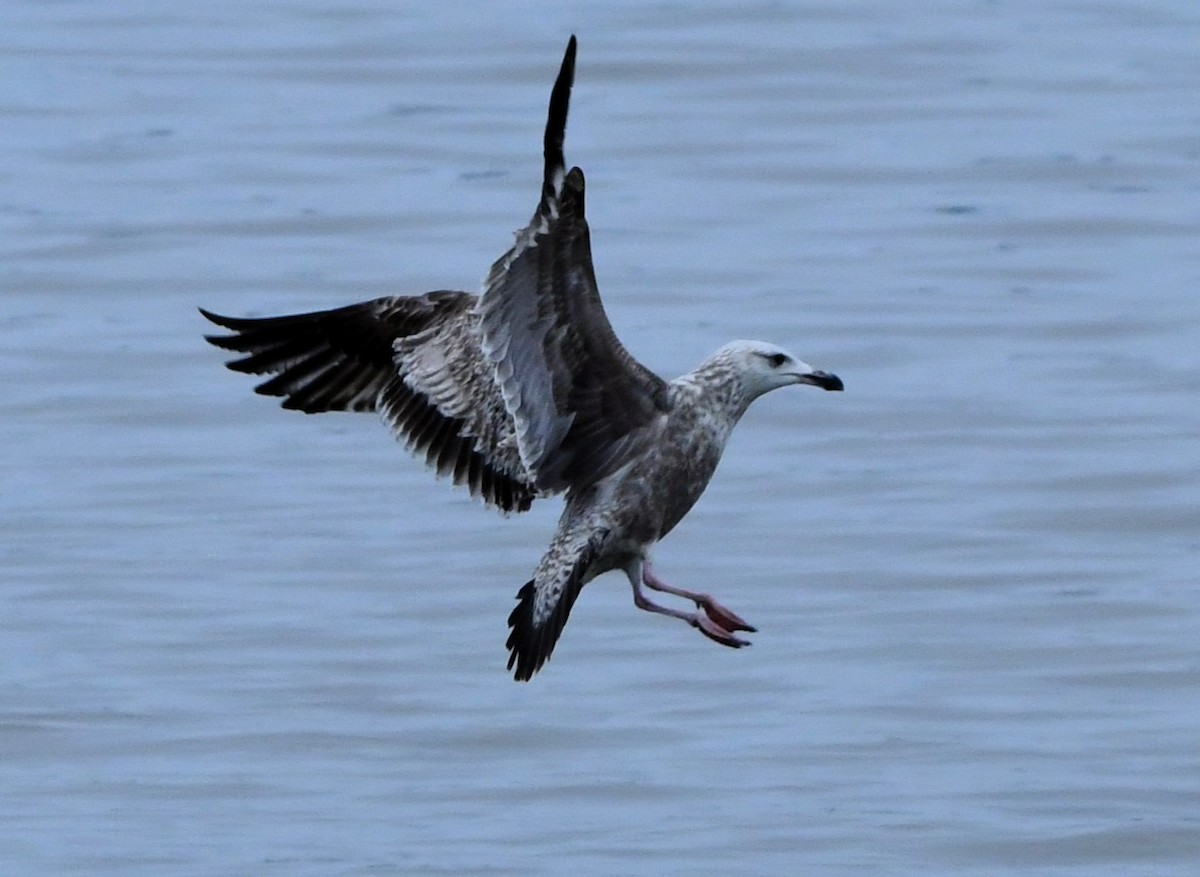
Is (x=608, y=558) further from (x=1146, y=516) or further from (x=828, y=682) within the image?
(x=1146, y=516)

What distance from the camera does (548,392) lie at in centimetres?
1001

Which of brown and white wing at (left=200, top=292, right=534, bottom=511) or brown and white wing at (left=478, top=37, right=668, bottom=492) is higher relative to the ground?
brown and white wing at (left=478, top=37, right=668, bottom=492)

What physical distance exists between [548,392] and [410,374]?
1321mm

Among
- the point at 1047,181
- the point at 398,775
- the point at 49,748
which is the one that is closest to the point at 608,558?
the point at 398,775

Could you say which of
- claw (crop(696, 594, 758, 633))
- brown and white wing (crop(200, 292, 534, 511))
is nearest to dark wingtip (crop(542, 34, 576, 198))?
claw (crop(696, 594, 758, 633))

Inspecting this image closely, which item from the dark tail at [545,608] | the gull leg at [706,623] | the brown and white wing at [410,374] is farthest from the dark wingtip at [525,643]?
the brown and white wing at [410,374]

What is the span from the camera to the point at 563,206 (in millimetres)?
9148

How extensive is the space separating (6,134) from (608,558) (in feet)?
69.7

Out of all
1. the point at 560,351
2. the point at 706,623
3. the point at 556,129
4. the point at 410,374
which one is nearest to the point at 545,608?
the point at 706,623

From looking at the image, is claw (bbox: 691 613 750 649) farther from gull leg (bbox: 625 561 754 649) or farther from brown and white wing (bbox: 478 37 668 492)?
brown and white wing (bbox: 478 37 668 492)

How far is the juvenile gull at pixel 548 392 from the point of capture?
31.1ft

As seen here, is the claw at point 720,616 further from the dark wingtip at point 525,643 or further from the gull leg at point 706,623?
the dark wingtip at point 525,643

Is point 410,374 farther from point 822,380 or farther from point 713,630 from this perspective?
point 713,630

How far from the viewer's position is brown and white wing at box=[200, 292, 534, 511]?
11.2 m
